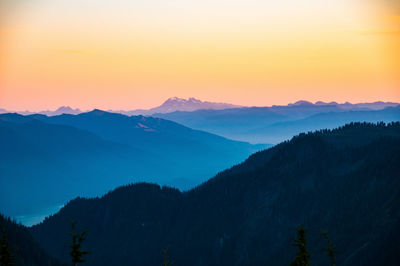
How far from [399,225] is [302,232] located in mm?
135652

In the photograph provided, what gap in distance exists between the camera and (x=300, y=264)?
64.3m

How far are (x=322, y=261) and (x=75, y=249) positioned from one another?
148 m

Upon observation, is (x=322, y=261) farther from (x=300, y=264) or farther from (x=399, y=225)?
(x=300, y=264)

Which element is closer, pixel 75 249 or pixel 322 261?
pixel 75 249

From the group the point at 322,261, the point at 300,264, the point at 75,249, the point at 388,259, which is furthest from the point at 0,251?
the point at 322,261

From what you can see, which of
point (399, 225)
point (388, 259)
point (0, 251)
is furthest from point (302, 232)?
point (399, 225)

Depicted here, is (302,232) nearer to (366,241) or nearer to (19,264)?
(366,241)

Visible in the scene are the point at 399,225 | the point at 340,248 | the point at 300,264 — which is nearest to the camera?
the point at 300,264

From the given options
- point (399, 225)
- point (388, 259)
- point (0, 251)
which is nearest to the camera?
point (0, 251)

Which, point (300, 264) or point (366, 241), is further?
point (366, 241)

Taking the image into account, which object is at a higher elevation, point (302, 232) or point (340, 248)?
point (302, 232)

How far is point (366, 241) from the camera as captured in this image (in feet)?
631

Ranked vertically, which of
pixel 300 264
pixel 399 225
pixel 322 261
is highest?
pixel 300 264

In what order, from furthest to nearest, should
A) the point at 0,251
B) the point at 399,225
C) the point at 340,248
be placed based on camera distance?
the point at 340,248
the point at 399,225
the point at 0,251
